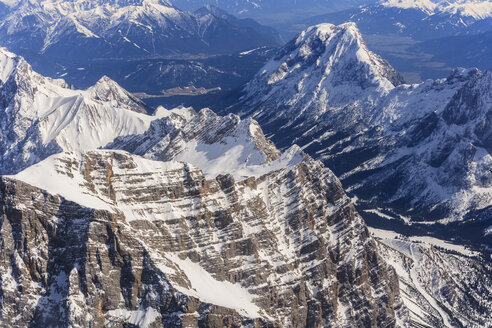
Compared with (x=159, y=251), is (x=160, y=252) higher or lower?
lower

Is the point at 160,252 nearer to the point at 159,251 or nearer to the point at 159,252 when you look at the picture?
the point at 159,251

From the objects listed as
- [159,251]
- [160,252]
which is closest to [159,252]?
[160,252]

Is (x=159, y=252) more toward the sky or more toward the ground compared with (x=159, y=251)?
more toward the ground

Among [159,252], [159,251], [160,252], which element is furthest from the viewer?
[159,251]

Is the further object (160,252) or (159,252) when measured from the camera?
(160,252)

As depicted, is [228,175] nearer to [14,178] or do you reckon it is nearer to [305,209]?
[305,209]

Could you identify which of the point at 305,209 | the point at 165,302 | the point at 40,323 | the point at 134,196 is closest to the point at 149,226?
the point at 134,196

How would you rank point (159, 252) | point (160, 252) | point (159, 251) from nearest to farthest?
point (159, 252) < point (160, 252) < point (159, 251)

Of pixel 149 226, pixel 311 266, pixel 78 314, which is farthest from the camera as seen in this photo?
pixel 311 266
